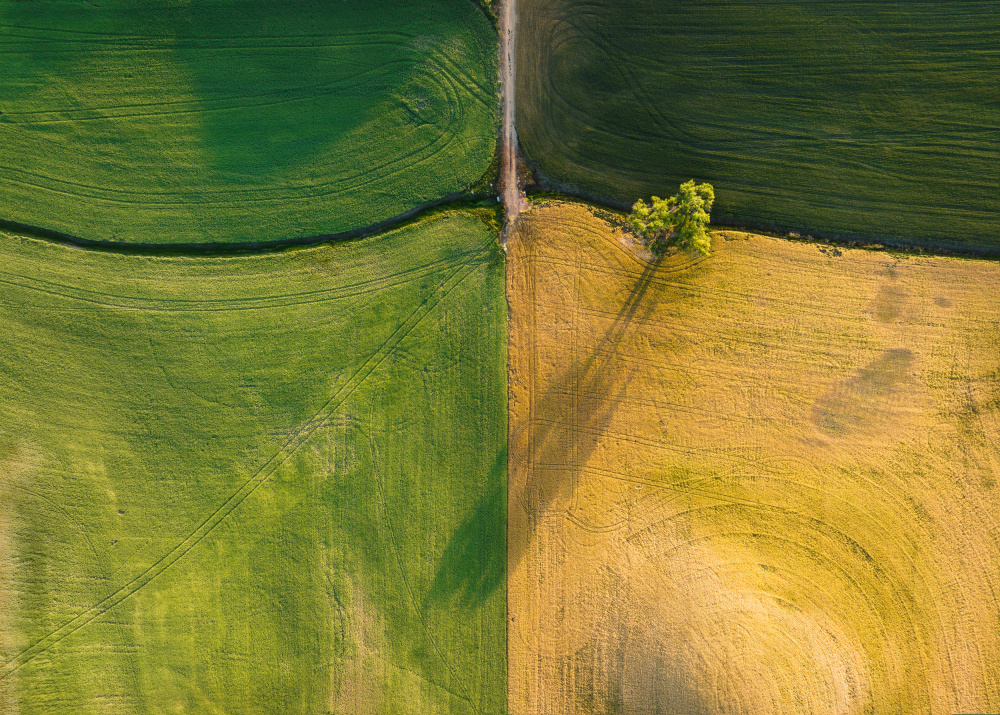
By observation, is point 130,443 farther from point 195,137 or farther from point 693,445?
point 693,445

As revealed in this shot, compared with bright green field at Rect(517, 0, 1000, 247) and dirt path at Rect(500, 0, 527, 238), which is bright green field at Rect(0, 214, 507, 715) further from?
bright green field at Rect(517, 0, 1000, 247)

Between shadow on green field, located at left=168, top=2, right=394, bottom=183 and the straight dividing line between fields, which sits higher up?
shadow on green field, located at left=168, top=2, right=394, bottom=183

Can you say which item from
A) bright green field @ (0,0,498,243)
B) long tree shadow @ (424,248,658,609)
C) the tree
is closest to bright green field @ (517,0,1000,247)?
the tree

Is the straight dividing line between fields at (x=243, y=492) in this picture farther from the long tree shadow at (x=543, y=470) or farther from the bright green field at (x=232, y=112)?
the long tree shadow at (x=543, y=470)

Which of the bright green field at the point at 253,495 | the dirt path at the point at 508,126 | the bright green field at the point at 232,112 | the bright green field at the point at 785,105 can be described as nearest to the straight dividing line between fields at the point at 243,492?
the bright green field at the point at 253,495

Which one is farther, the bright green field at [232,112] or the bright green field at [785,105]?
the bright green field at [232,112]

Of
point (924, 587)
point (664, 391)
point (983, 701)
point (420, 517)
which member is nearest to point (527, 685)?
point (420, 517)
